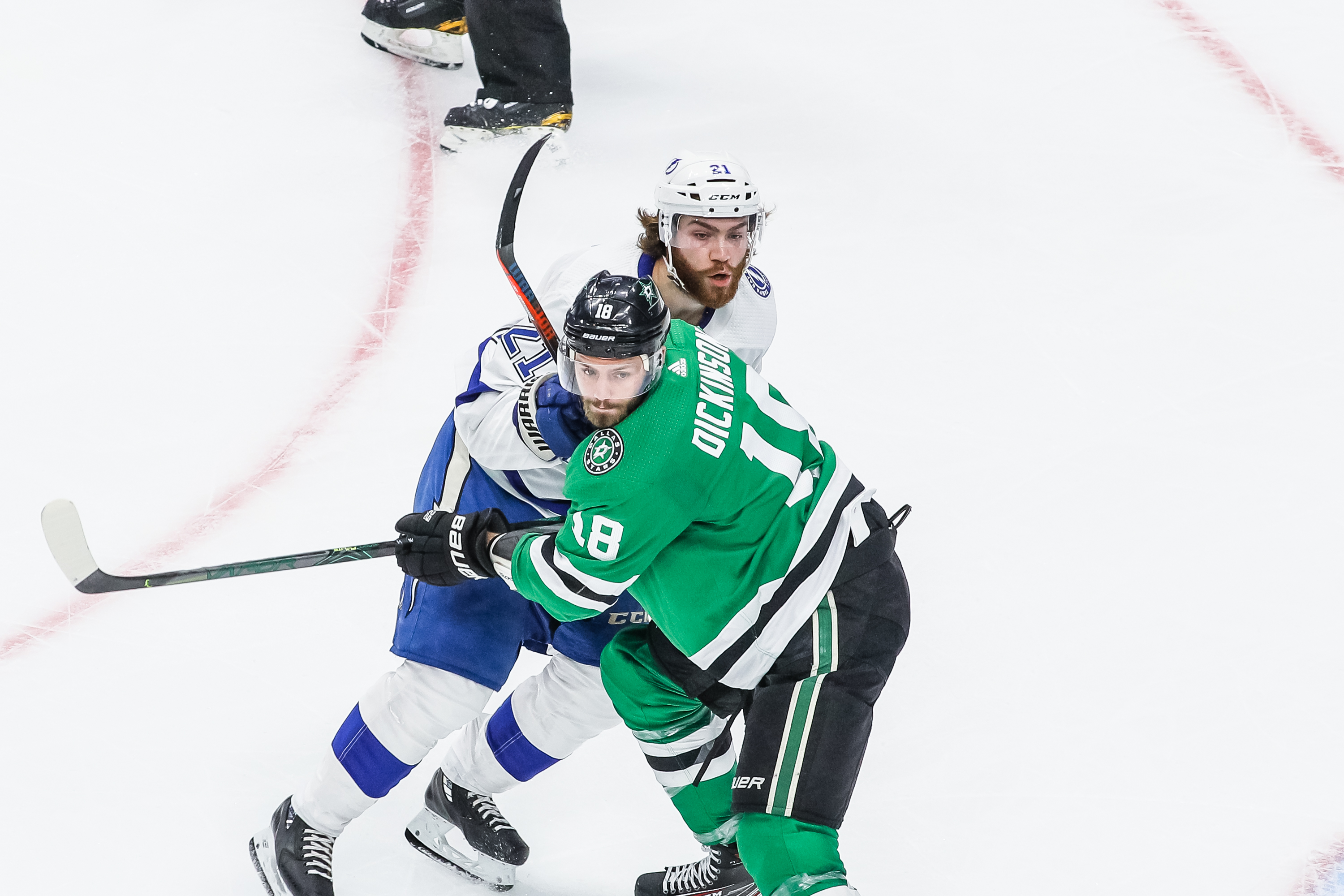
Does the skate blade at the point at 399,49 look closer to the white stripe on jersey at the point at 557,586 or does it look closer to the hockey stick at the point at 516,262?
the hockey stick at the point at 516,262

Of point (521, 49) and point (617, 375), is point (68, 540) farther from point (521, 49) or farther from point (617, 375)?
point (521, 49)

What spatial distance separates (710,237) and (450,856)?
4.43 feet

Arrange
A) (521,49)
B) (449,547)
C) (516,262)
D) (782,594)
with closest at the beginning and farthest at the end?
(782,594), (449,547), (516,262), (521,49)

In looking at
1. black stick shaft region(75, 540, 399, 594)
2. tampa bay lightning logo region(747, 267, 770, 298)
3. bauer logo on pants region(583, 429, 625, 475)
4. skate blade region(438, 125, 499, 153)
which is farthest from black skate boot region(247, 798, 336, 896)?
skate blade region(438, 125, 499, 153)

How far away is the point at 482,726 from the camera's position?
9.15ft

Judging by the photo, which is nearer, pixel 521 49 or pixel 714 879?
pixel 714 879

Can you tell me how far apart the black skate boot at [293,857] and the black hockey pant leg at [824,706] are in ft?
2.80

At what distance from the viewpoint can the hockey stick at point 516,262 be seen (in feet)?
8.32

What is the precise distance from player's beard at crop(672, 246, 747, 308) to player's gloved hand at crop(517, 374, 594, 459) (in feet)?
1.30

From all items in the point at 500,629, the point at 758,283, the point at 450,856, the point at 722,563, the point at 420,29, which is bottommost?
the point at 450,856

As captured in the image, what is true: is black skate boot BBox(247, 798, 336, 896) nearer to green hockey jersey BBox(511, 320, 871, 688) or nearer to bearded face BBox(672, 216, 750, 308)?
green hockey jersey BBox(511, 320, 871, 688)

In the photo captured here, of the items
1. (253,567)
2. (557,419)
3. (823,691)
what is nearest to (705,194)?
(557,419)

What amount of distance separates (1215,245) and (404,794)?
3.15 metres

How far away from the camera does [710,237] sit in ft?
8.63
